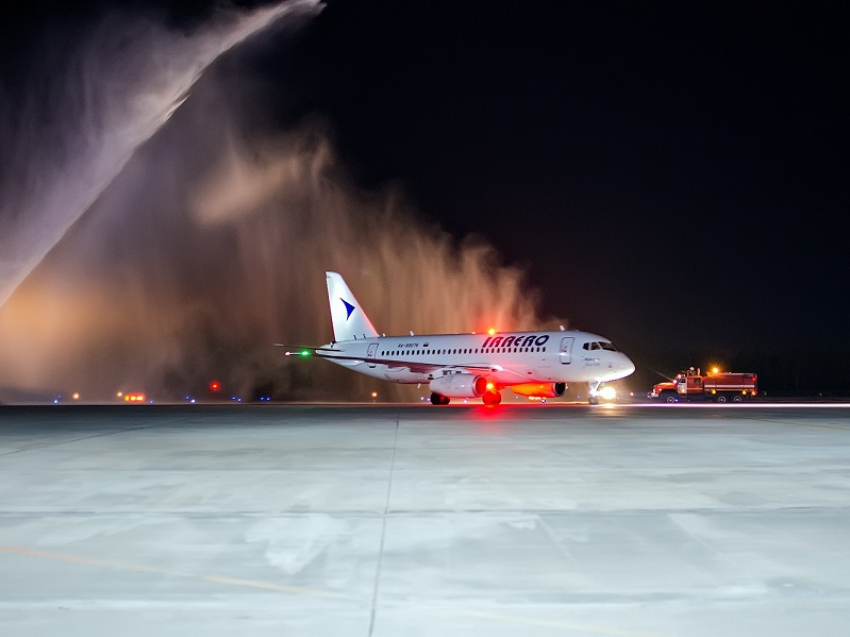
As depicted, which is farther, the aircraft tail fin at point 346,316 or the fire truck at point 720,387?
the fire truck at point 720,387

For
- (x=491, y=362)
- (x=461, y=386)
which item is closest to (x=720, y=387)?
(x=491, y=362)

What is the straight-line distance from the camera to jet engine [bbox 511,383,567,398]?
54.0 metres

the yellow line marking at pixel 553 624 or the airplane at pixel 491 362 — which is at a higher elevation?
the airplane at pixel 491 362

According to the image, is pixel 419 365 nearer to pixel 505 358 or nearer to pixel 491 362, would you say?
pixel 491 362

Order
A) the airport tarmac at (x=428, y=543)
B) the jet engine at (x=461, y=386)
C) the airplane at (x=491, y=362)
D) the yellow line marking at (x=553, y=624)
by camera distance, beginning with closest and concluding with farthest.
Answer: the yellow line marking at (x=553, y=624) → the airport tarmac at (x=428, y=543) → the airplane at (x=491, y=362) → the jet engine at (x=461, y=386)

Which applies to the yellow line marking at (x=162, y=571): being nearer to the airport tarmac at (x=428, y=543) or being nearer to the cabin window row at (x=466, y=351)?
the airport tarmac at (x=428, y=543)

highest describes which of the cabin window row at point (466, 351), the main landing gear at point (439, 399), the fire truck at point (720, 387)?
the cabin window row at point (466, 351)

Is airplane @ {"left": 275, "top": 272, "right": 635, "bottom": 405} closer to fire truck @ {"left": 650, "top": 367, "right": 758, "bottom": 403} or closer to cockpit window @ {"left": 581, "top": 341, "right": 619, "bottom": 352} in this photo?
cockpit window @ {"left": 581, "top": 341, "right": 619, "bottom": 352}

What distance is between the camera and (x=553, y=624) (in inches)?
247

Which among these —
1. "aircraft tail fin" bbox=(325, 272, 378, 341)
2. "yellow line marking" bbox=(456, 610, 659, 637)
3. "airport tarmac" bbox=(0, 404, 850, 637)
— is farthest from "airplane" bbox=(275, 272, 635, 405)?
"yellow line marking" bbox=(456, 610, 659, 637)

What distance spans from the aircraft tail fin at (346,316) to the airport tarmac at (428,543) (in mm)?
48010

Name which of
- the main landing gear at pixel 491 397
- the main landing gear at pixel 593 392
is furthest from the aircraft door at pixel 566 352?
the main landing gear at pixel 491 397

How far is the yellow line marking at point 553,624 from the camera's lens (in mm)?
6047

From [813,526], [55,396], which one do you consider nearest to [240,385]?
[55,396]
